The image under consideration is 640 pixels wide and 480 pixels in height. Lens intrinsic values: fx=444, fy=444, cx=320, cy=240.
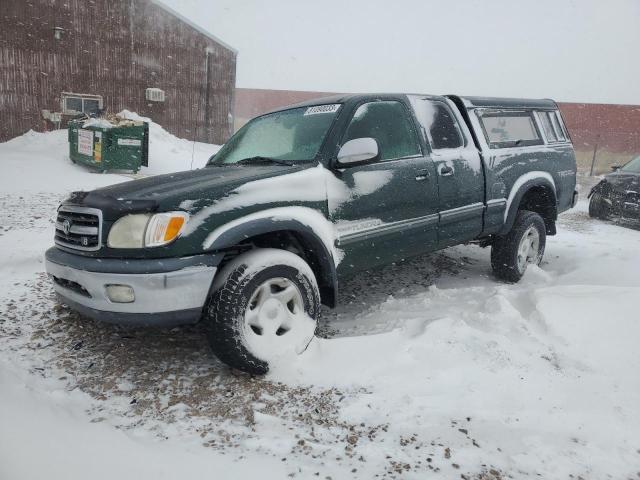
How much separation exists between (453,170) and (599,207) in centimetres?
633

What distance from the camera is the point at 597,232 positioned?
23.9 ft

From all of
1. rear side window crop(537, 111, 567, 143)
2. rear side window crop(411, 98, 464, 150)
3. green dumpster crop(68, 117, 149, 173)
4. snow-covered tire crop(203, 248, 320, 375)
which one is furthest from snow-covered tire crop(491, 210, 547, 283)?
green dumpster crop(68, 117, 149, 173)

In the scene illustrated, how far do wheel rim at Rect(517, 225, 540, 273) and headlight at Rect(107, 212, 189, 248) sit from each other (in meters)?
3.58

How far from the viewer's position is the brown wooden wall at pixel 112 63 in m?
14.6

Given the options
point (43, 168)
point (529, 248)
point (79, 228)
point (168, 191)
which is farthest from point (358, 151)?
point (43, 168)

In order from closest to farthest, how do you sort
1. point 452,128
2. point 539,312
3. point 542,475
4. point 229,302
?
point 542,475
point 229,302
point 539,312
point 452,128

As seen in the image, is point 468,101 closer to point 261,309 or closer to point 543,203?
point 543,203

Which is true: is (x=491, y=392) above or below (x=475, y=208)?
below

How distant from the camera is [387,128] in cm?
348

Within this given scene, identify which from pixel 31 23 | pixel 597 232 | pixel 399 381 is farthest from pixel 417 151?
pixel 31 23

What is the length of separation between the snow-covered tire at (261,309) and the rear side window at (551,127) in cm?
359

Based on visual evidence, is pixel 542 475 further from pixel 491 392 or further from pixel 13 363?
pixel 13 363

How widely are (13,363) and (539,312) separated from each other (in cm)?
366

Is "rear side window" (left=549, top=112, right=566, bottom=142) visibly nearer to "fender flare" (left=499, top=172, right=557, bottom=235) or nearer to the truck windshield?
"fender flare" (left=499, top=172, right=557, bottom=235)
